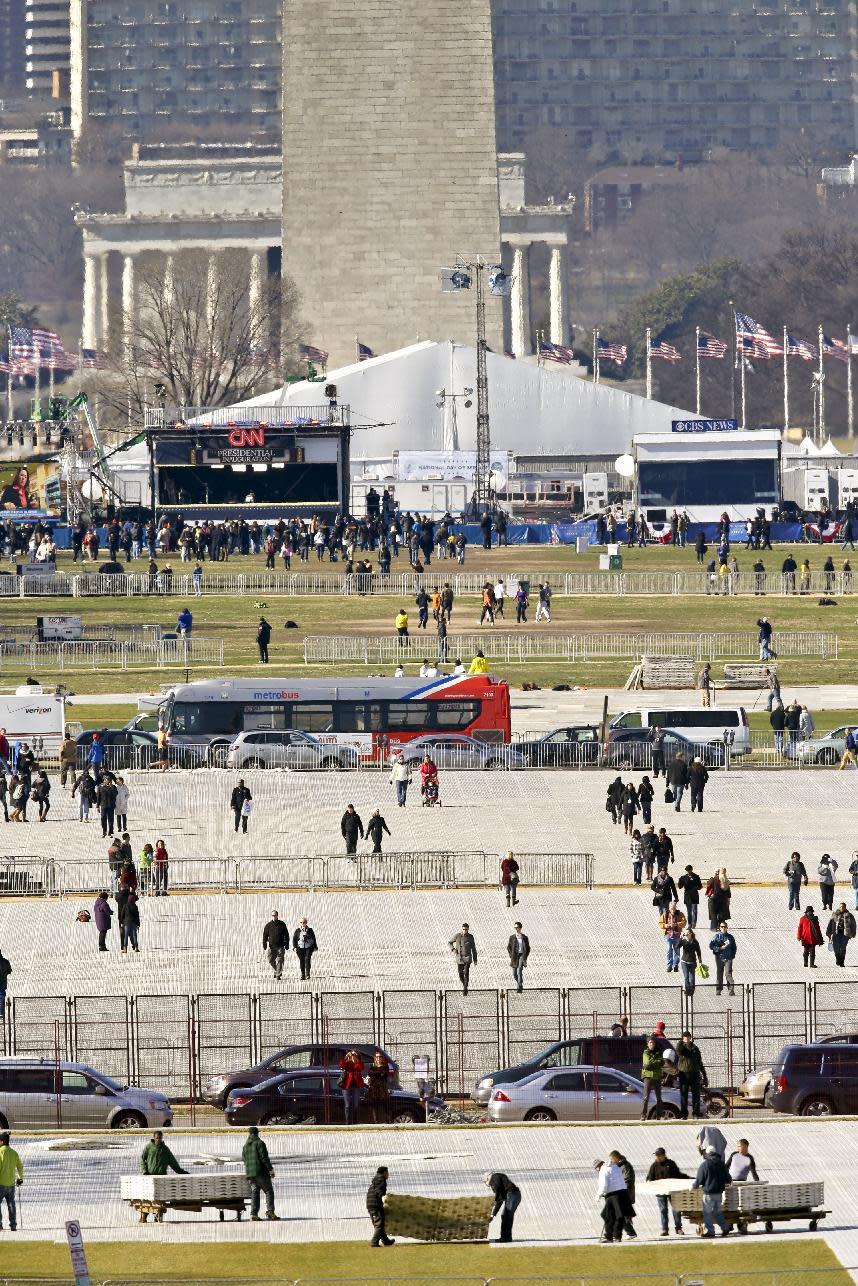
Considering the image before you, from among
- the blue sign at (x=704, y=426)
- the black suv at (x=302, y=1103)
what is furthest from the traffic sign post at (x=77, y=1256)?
the blue sign at (x=704, y=426)

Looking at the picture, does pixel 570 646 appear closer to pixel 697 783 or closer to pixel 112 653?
pixel 112 653

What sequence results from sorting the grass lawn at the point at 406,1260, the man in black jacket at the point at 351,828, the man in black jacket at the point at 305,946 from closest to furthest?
the grass lawn at the point at 406,1260 < the man in black jacket at the point at 305,946 < the man in black jacket at the point at 351,828

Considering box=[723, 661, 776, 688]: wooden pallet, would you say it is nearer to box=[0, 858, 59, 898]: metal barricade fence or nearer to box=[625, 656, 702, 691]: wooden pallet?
box=[625, 656, 702, 691]: wooden pallet

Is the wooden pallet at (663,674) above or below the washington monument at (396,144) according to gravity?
below

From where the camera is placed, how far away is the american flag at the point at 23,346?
124562 millimetres

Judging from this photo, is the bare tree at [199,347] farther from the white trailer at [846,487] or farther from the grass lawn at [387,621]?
the grass lawn at [387,621]

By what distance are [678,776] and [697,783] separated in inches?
31.6

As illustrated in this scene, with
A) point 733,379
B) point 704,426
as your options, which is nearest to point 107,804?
point 704,426

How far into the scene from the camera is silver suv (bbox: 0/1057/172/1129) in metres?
33.5

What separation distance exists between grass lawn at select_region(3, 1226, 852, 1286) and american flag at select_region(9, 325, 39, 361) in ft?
322

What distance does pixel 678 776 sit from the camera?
177ft

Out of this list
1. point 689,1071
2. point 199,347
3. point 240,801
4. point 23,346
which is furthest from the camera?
point 199,347

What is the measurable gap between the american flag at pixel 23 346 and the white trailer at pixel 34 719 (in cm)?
6570

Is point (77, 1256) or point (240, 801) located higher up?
point (240, 801)
